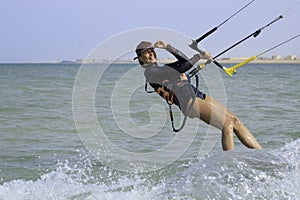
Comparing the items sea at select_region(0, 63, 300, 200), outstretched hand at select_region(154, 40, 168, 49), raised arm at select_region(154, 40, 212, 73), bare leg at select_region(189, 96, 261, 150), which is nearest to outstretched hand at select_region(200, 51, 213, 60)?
raised arm at select_region(154, 40, 212, 73)

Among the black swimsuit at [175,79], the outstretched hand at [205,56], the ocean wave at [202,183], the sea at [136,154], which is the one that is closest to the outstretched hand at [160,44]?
the black swimsuit at [175,79]

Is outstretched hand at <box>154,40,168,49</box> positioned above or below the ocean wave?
above

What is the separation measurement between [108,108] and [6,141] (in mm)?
5939

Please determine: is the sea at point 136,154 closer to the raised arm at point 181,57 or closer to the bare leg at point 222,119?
the bare leg at point 222,119

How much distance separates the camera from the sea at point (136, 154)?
6414 millimetres

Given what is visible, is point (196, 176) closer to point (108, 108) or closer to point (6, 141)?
point (6, 141)

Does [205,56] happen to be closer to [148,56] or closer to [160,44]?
[160,44]

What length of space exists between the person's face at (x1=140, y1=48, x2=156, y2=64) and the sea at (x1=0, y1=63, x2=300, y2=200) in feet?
3.01

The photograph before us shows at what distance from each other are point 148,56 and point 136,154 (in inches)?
115

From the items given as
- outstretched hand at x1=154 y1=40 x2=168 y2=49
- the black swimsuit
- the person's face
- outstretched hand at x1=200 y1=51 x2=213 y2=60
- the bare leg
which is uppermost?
outstretched hand at x1=154 y1=40 x2=168 y2=49

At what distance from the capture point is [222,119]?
6883 millimetres

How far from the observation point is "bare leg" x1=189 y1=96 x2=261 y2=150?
6.86 meters

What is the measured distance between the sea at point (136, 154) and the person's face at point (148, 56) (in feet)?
3.01

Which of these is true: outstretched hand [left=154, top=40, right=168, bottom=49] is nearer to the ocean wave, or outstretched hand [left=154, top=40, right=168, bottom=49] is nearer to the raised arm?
the raised arm
